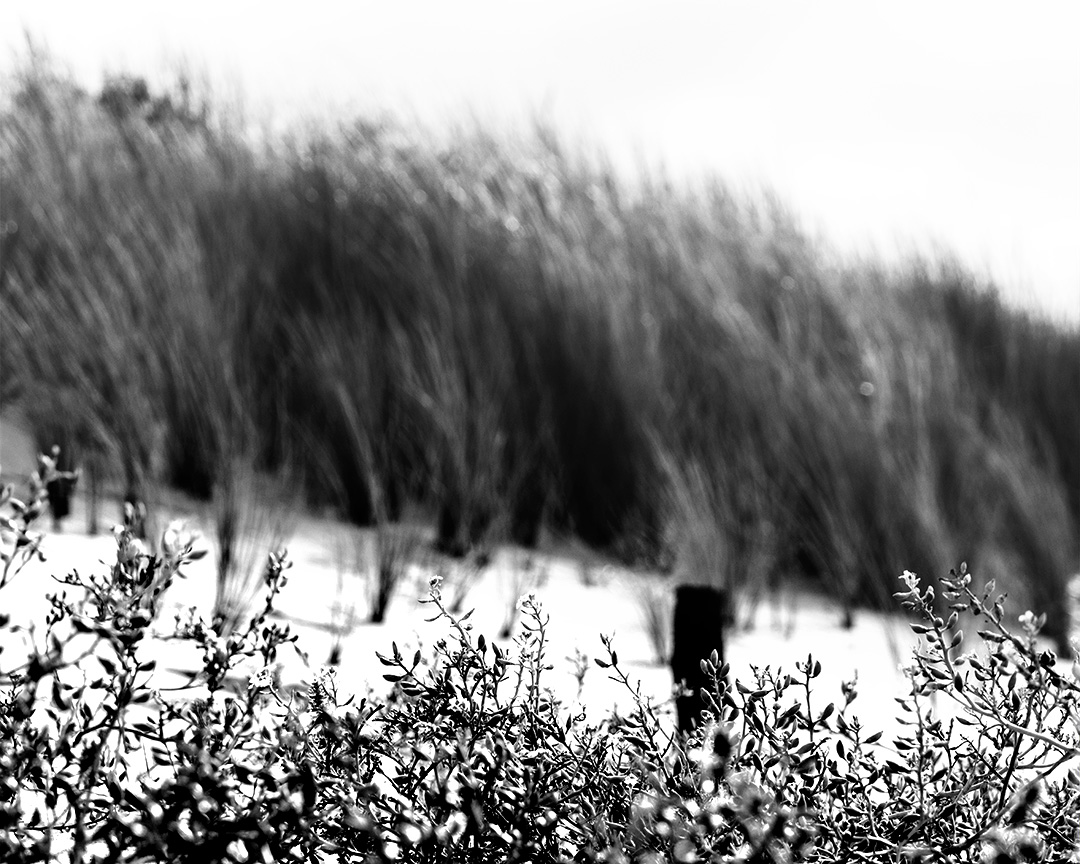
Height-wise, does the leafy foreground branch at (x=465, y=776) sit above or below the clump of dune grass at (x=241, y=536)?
below

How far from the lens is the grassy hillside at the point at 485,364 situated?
3.76 metres

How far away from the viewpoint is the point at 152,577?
1683 millimetres

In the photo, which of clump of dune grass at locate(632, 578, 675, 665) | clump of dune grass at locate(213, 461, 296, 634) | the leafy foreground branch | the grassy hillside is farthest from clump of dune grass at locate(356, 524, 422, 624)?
the leafy foreground branch

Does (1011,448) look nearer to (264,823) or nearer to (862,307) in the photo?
(862,307)

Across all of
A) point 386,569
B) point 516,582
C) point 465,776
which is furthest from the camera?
point 516,582

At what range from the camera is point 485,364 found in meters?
4.44

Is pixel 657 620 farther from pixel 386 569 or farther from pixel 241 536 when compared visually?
pixel 241 536

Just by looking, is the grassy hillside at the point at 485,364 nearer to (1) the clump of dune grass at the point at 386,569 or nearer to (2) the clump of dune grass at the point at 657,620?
(1) the clump of dune grass at the point at 386,569

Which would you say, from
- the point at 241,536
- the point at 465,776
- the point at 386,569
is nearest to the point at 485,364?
the point at 241,536

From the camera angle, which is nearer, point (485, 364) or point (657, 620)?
point (657, 620)

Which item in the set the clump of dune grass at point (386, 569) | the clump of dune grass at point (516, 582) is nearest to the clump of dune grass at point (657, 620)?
the clump of dune grass at point (516, 582)

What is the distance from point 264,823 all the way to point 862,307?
4.63 m

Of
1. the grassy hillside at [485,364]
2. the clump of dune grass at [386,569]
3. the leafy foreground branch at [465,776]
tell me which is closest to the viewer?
the leafy foreground branch at [465,776]

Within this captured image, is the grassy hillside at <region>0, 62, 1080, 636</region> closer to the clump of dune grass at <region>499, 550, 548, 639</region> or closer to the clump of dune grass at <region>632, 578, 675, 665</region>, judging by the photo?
the clump of dune grass at <region>499, 550, 548, 639</region>
